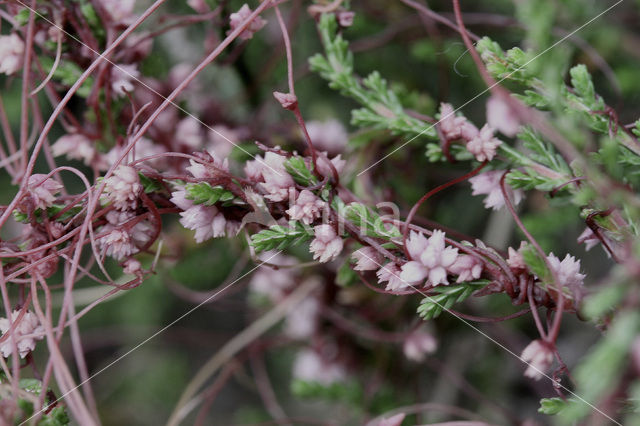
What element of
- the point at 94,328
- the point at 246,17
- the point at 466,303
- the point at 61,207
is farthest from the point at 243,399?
the point at 246,17

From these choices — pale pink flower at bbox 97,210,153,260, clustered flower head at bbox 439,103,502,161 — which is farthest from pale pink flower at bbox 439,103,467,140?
pale pink flower at bbox 97,210,153,260

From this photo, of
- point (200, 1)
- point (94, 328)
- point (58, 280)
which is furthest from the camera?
point (94, 328)

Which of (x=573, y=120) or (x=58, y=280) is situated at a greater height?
(x=573, y=120)

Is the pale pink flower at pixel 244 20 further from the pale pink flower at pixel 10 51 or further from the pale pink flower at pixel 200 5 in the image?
the pale pink flower at pixel 10 51

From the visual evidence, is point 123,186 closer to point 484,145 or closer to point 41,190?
point 41,190

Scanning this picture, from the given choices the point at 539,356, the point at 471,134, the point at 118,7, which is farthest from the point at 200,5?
the point at 539,356

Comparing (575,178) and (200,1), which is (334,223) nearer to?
(575,178)

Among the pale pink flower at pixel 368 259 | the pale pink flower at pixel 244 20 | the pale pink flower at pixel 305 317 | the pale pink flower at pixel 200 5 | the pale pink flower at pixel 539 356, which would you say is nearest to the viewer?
the pale pink flower at pixel 539 356

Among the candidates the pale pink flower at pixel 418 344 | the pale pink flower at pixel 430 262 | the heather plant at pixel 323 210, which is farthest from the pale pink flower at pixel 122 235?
the pale pink flower at pixel 418 344
